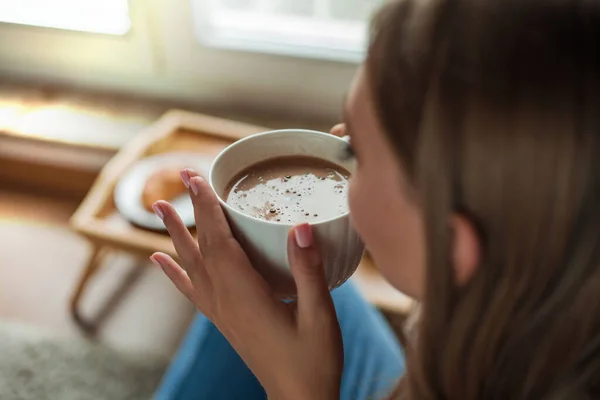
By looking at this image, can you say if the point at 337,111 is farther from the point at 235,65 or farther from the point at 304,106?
the point at 235,65

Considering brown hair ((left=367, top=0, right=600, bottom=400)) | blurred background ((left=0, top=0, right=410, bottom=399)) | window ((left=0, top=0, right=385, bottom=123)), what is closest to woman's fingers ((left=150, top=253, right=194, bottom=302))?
brown hair ((left=367, top=0, right=600, bottom=400))

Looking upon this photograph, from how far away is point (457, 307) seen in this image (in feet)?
1.40

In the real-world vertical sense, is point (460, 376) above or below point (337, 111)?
above

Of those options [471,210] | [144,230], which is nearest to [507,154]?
[471,210]

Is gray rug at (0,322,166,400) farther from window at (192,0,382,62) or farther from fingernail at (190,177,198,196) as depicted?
fingernail at (190,177,198,196)

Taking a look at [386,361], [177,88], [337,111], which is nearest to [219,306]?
[386,361]

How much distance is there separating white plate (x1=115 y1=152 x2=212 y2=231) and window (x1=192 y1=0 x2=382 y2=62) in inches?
11.6

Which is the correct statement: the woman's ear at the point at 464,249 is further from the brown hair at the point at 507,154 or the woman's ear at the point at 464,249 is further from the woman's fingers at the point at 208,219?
the woman's fingers at the point at 208,219

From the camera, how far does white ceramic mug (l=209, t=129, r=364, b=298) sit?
48cm

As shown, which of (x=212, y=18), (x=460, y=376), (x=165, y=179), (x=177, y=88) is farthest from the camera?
(x=177, y=88)

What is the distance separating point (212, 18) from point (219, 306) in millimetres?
891

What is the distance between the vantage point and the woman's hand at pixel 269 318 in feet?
1.68

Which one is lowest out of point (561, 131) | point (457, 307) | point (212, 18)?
point (212, 18)

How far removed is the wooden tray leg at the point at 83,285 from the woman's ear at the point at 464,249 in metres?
0.93
